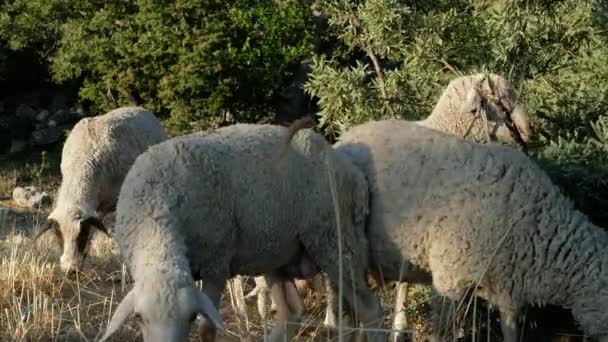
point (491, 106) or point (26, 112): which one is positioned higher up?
point (26, 112)

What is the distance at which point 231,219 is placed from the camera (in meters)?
5.29

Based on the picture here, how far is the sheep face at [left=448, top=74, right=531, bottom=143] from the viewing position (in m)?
7.91

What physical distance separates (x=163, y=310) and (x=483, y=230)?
2.33m

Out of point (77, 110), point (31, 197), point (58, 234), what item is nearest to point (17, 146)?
point (77, 110)

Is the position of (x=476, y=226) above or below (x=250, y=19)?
below

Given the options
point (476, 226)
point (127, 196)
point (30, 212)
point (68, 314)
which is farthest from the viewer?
point (30, 212)

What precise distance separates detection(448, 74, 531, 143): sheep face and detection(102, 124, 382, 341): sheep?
2338mm

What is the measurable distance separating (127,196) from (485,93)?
12.8 ft

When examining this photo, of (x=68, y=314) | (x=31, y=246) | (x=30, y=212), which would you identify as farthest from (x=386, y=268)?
(x=30, y=212)

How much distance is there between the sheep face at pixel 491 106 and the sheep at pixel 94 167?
3.56 m

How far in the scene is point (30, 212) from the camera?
1831cm

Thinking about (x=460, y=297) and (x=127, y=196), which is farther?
(x=460, y=297)

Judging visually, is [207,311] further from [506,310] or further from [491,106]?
[491,106]

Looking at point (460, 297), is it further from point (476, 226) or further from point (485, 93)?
point (485, 93)
